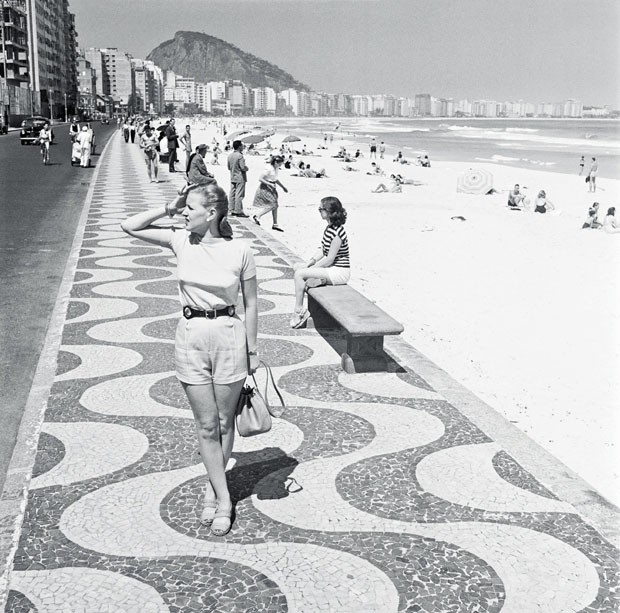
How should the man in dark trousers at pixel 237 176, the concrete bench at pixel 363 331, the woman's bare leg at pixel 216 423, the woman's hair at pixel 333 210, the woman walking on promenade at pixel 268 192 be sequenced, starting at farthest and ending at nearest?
the man in dark trousers at pixel 237 176 → the woman walking on promenade at pixel 268 192 → the woman's hair at pixel 333 210 → the concrete bench at pixel 363 331 → the woman's bare leg at pixel 216 423

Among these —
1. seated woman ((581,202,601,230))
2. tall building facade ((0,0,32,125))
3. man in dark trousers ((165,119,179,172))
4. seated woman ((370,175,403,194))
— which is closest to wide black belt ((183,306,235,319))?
seated woman ((581,202,601,230))

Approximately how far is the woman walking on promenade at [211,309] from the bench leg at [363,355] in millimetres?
2403

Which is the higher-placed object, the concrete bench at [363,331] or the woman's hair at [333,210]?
the woman's hair at [333,210]

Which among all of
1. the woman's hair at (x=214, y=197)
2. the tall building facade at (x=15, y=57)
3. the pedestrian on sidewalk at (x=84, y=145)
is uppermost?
the tall building facade at (x=15, y=57)

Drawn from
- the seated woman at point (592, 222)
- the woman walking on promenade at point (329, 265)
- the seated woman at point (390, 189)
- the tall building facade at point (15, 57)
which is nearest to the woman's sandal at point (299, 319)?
the woman walking on promenade at point (329, 265)

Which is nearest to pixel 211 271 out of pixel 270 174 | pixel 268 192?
pixel 268 192

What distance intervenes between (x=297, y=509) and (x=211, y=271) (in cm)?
125

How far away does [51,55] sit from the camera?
4702 inches

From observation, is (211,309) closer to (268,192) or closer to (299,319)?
(299,319)

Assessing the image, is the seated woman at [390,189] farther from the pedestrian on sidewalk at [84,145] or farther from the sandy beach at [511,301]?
the pedestrian on sidewalk at [84,145]

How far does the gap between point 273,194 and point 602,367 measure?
790 centimetres

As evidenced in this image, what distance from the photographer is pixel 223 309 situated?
3506 mm

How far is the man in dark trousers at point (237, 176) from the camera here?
14844mm

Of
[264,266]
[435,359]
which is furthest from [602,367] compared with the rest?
[264,266]
